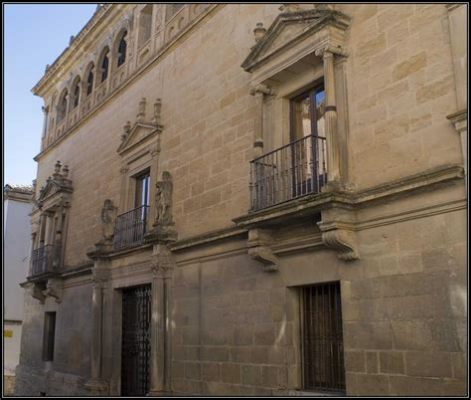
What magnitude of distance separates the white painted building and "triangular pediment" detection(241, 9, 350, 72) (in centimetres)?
1782

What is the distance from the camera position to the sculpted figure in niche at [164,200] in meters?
9.98

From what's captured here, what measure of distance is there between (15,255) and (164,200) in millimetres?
16099

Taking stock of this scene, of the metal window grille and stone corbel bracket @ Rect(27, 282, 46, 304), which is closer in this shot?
the metal window grille

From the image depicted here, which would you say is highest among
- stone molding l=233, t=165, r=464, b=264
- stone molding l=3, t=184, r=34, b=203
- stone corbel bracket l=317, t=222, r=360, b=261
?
stone molding l=3, t=184, r=34, b=203

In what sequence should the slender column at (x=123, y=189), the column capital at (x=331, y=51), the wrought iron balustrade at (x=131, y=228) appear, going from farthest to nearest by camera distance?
the slender column at (x=123, y=189), the wrought iron balustrade at (x=131, y=228), the column capital at (x=331, y=51)

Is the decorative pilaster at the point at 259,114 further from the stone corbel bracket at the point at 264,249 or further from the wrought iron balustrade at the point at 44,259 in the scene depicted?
the wrought iron balustrade at the point at 44,259

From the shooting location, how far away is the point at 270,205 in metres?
7.22

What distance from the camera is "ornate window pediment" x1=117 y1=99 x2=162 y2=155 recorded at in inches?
440

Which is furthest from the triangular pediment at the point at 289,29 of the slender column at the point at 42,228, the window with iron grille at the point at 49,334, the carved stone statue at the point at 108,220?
the slender column at the point at 42,228

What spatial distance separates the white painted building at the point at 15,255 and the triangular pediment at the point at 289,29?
17.8 m

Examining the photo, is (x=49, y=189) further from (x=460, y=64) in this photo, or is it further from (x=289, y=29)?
(x=460, y=64)

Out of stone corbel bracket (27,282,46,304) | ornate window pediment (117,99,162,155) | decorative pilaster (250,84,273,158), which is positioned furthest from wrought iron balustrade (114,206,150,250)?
stone corbel bracket (27,282,46,304)

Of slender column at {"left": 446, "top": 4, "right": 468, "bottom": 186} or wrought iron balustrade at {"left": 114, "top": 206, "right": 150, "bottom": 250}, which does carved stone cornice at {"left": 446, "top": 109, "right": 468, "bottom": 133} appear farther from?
wrought iron balustrade at {"left": 114, "top": 206, "right": 150, "bottom": 250}

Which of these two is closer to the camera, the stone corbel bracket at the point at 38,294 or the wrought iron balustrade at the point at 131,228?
the wrought iron balustrade at the point at 131,228
